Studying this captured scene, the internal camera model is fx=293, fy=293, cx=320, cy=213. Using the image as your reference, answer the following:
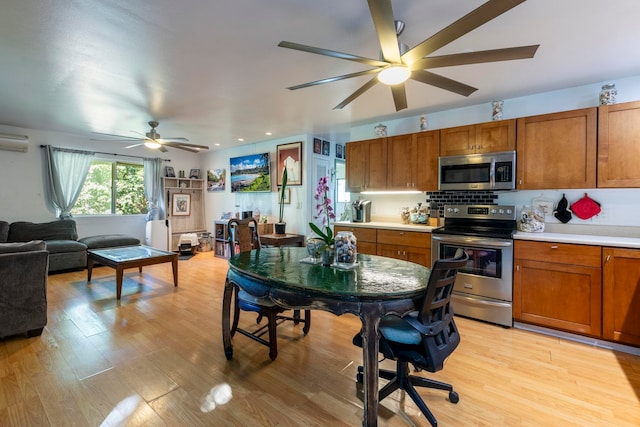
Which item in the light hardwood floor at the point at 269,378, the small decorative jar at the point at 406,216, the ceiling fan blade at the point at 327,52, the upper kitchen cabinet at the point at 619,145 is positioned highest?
the ceiling fan blade at the point at 327,52

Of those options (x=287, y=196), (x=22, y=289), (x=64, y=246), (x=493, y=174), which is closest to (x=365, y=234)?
(x=493, y=174)

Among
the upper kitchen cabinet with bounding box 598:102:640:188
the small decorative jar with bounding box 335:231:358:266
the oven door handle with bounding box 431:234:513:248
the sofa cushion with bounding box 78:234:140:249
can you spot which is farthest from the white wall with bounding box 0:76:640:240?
the small decorative jar with bounding box 335:231:358:266

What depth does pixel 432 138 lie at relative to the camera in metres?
3.69

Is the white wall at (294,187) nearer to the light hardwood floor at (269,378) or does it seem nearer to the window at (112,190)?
the window at (112,190)

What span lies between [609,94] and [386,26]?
2794 mm

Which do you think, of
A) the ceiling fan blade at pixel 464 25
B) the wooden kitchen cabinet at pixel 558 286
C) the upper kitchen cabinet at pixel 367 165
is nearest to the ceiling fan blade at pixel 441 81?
the ceiling fan blade at pixel 464 25

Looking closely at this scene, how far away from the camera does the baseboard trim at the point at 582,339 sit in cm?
253

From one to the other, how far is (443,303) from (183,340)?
7.47 ft

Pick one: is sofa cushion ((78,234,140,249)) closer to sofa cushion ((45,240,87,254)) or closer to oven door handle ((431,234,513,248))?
sofa cushion ((45,240,87,254))

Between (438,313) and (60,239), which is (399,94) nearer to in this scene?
(438,313)

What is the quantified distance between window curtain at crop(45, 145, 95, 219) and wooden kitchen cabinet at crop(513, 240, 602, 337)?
7293mm

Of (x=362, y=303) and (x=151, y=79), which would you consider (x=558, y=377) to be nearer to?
(x=362, y=303)

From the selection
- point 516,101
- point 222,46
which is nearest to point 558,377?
point 516,101

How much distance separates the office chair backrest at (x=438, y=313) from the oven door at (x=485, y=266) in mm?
1707
